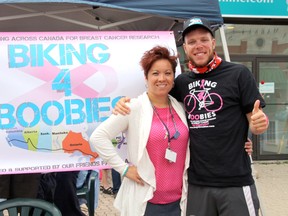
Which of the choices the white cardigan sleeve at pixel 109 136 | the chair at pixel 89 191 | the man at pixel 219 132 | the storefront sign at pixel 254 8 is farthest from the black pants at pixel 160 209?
the storefront sign at pixel 254 8

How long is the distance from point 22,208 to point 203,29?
1.73 meters

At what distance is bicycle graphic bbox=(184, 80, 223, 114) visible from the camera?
2.37 m

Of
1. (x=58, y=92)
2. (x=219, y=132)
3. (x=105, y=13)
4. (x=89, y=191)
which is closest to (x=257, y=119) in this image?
(x=219, y=132)

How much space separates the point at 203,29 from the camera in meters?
2.48

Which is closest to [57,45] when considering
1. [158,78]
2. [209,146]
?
[158,78]

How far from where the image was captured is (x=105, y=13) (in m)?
4.35

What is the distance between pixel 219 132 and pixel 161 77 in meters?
0.50

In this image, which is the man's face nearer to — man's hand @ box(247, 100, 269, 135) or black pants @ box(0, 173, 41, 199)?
man's hand @ box(247, 100, 269, 135)

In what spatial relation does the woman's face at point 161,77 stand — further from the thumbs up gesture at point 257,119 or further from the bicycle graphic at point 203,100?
the thumbs up gesture at point 257,119

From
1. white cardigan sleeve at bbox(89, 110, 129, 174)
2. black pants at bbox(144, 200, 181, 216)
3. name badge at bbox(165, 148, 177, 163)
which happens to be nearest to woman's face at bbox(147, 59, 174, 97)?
white cardigan sleeve at bbox(89, 110, 129, 174)

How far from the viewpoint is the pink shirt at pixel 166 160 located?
2.44 meters

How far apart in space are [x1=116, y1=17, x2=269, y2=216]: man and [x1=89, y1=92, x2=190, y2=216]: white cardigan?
119 millimetres

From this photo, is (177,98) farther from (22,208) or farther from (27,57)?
(22,208)

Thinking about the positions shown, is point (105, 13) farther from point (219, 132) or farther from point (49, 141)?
point (219, 132)
